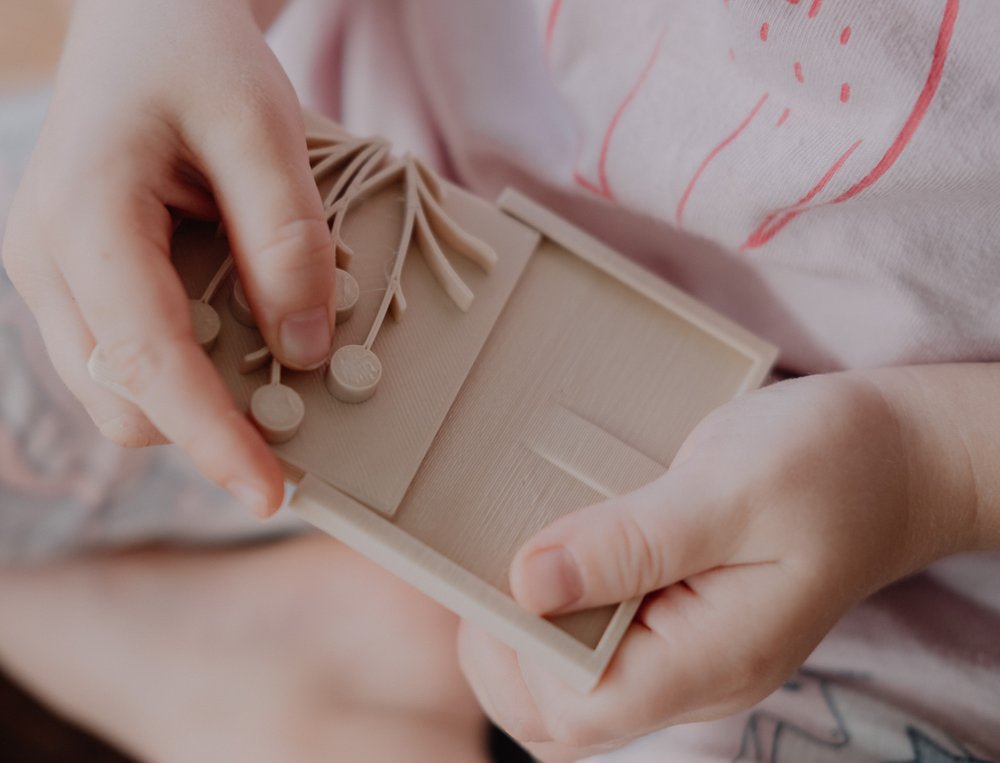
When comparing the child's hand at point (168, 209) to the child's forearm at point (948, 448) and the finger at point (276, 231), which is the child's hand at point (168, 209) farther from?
the child's forearm at point (948, 448)

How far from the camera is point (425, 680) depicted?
0.57 meters

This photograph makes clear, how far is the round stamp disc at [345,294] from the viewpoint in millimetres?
393

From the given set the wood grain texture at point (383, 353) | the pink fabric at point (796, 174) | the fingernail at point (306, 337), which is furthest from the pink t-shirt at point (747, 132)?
the fingernail at point (306, 337)

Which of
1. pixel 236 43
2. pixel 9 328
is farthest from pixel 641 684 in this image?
pixel 9 328

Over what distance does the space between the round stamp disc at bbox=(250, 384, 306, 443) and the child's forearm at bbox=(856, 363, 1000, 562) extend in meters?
0.27

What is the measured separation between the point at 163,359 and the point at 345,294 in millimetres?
79

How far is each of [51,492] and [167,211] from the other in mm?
286

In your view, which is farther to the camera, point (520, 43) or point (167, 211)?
point (520, 43)

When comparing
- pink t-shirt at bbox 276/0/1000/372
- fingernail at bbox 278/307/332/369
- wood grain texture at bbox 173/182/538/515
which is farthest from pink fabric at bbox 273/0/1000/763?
fingernail at bbox 278/307/332/369

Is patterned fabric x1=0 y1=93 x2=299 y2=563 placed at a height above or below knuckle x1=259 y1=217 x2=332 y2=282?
below

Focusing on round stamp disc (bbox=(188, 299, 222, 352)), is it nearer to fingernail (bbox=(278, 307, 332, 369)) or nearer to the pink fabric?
fingernail (bbox=(278, 307, 332, 369))

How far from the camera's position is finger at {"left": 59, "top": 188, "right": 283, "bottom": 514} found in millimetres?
347

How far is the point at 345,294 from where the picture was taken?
395 millimetres

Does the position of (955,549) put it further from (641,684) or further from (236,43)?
(236,43)
